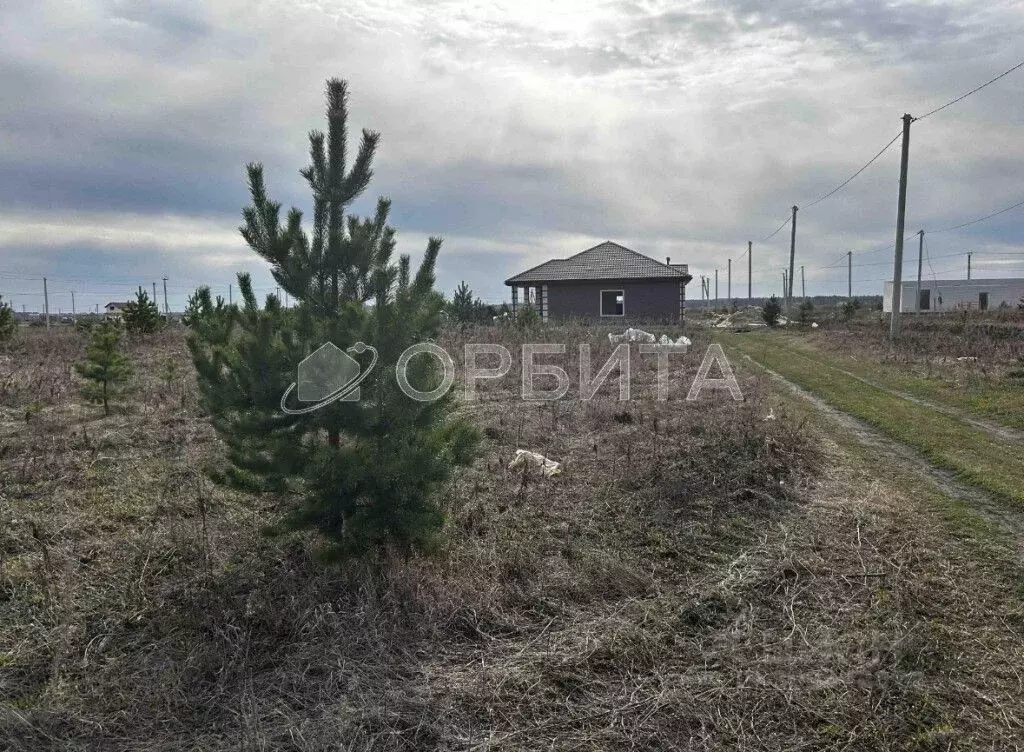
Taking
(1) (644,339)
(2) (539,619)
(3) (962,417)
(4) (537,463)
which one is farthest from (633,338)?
(2) (539,619)

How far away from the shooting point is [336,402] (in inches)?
133

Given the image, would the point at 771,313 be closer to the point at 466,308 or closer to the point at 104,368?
the point at 466,308

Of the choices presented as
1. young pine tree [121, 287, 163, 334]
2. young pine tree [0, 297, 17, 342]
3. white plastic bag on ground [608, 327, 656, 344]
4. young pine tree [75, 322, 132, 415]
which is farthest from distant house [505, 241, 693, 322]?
young pine tree [75, 322, 132, 415]

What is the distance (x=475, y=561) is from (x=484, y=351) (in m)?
11.0

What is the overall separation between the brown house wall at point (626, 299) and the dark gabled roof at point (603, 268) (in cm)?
34

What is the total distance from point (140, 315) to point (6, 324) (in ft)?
10.6

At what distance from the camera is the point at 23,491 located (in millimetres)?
5113

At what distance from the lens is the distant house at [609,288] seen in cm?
2689

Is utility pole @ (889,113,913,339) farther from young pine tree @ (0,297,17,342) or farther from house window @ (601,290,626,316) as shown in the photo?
young pine tree @ (0,297,17,342)

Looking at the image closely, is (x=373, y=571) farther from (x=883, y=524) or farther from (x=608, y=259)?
(x=608, y=259)

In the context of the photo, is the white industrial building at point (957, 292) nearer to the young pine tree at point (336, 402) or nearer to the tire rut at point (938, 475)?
the tire rut at point (938, 475)

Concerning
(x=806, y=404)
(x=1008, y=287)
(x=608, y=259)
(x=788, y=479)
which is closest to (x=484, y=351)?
(x=806, y=404)

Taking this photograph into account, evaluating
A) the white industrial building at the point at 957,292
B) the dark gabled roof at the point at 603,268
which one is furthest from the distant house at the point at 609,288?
the white industrial building at the point at 957,292

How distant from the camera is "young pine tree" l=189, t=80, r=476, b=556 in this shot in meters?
3.36
